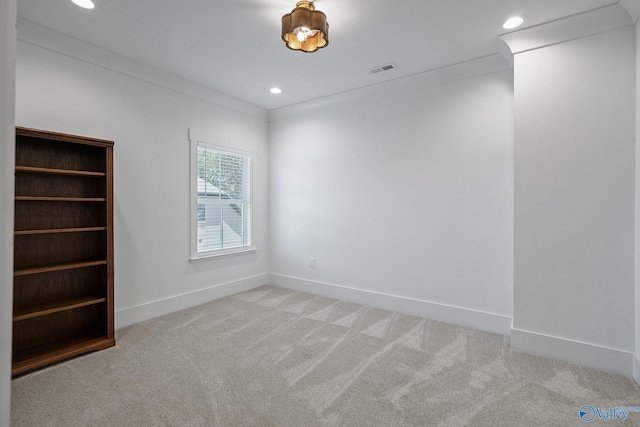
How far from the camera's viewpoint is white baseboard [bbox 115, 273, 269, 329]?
3184 millimetres

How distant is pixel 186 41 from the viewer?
2814 millimetres

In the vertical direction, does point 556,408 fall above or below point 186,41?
below

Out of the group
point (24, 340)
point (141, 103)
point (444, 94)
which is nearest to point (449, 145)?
point (444, 94)

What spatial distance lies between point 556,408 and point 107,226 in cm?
357

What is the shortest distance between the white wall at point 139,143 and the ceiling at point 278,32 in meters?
0.28

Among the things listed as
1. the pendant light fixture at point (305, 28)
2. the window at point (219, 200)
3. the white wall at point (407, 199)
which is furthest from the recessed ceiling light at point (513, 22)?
the window at point (219, 200)

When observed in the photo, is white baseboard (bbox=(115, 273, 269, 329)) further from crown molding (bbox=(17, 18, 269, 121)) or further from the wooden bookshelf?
crown molding (bbox=(17, 18, 269, 121))

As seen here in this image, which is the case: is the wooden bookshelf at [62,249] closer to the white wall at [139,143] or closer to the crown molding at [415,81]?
the white wall at [139,143]

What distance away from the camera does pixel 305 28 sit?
2180mm

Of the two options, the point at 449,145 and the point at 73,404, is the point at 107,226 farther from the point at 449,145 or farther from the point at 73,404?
the point at 449,145

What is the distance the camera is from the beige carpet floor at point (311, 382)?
190 cm

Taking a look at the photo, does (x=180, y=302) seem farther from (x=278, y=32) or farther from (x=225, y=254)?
(x=278, y=32)

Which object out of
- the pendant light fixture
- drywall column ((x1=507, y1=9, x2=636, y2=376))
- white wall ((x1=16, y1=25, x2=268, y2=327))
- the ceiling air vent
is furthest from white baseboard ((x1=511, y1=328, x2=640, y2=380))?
white wall ((x1=16, y1=25, x2=268, y2=327))

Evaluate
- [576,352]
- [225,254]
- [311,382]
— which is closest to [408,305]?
[576,352]
